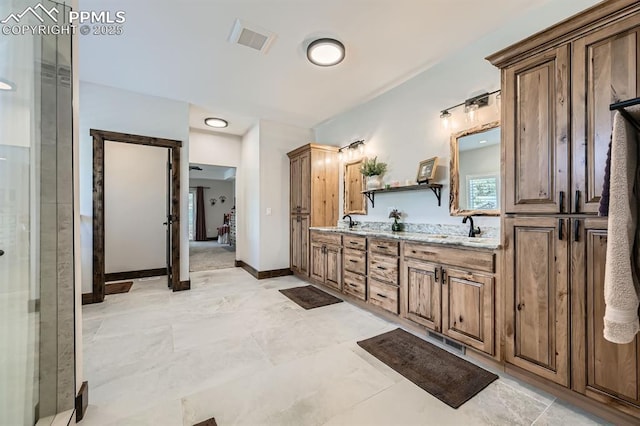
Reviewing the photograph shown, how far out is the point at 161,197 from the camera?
492 centimetres

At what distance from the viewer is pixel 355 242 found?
3.24 m

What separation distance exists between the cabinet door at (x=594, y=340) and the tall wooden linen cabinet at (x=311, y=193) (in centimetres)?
321

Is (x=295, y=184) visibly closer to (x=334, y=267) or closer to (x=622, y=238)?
(x=334, y=267)

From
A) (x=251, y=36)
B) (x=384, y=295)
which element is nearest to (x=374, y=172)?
(x=384, y=295)

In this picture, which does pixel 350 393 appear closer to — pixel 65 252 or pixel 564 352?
pixel 564 352

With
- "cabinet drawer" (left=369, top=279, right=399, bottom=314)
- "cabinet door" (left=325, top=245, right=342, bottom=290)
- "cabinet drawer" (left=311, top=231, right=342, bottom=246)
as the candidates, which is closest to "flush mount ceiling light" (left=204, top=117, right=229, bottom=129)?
"cabinet drawer" (left=311, top=231, right=342, bottom=246)

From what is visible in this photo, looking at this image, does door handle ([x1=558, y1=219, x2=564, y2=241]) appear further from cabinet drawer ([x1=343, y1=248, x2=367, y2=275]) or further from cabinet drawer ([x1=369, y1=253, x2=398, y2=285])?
cabinet drawer ([x1=343, y1=248, x2=367, y2=275])

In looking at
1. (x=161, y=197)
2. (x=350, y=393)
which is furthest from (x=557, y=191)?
(x=161, y=197)

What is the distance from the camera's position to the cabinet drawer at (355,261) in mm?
3090

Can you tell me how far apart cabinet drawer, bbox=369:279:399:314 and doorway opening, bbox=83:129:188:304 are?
2.82 meters

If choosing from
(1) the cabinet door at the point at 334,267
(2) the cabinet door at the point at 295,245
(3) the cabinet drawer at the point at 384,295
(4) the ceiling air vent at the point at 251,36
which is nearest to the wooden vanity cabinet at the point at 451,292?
(3) the cabinet drawer at the point at 384,295

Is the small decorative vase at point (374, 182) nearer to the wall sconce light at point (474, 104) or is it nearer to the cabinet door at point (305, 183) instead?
the cabinet door at point (305, 183)

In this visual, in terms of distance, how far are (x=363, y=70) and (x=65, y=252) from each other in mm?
3180

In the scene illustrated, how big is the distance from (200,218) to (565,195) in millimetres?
11150
